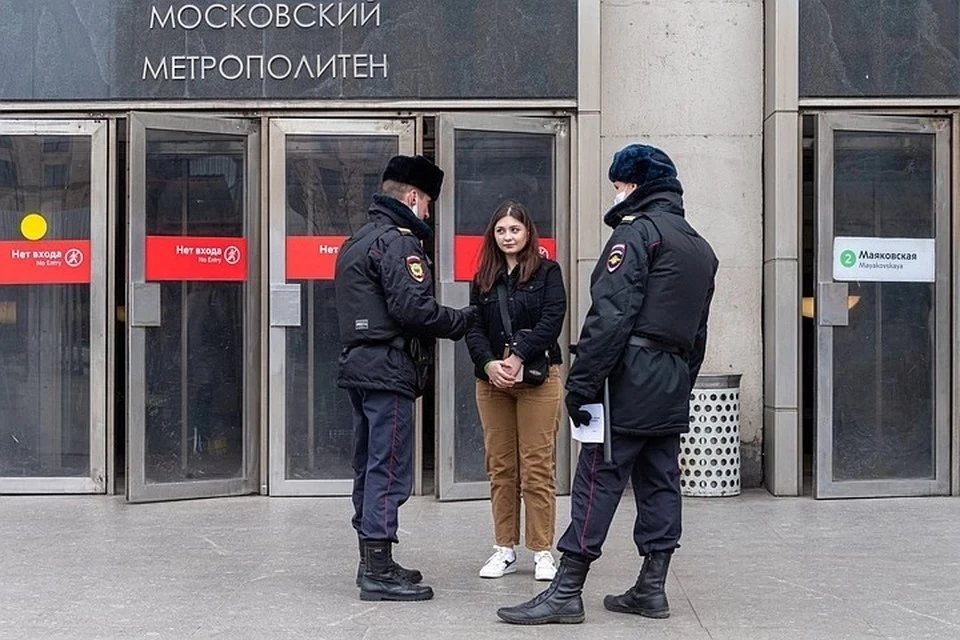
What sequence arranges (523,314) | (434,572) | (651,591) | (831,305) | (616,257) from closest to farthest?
(616,257), (651,591), (523,314), (434,572), (831,305)

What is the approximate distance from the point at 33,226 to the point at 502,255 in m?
4.23

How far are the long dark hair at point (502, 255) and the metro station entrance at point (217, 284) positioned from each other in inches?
94.3

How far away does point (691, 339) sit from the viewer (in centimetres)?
584

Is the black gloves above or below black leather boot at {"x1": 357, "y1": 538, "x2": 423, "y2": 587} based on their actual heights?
above

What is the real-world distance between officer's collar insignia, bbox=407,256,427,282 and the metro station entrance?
2.77 metres

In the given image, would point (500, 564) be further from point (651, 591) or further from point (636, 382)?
point (636, 382)

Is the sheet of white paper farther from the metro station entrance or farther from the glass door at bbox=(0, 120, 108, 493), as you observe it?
the glass door at bbox=(0, 120, 108, 493)

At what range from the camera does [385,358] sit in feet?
20.3

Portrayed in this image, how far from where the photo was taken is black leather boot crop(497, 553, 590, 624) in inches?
224

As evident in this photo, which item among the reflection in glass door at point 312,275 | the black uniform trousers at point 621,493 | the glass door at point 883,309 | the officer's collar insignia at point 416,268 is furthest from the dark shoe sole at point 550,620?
the glass door at point 883,309

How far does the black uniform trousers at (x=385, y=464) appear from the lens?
6.14m

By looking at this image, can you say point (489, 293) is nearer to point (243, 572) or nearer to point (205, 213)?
point (243, 572)

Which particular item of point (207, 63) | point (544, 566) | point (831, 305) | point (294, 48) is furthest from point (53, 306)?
point (831, 305)

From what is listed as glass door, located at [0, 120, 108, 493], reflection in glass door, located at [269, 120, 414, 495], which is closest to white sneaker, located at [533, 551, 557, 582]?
reflection in glass door, located at [269, 120, 414, 495]
